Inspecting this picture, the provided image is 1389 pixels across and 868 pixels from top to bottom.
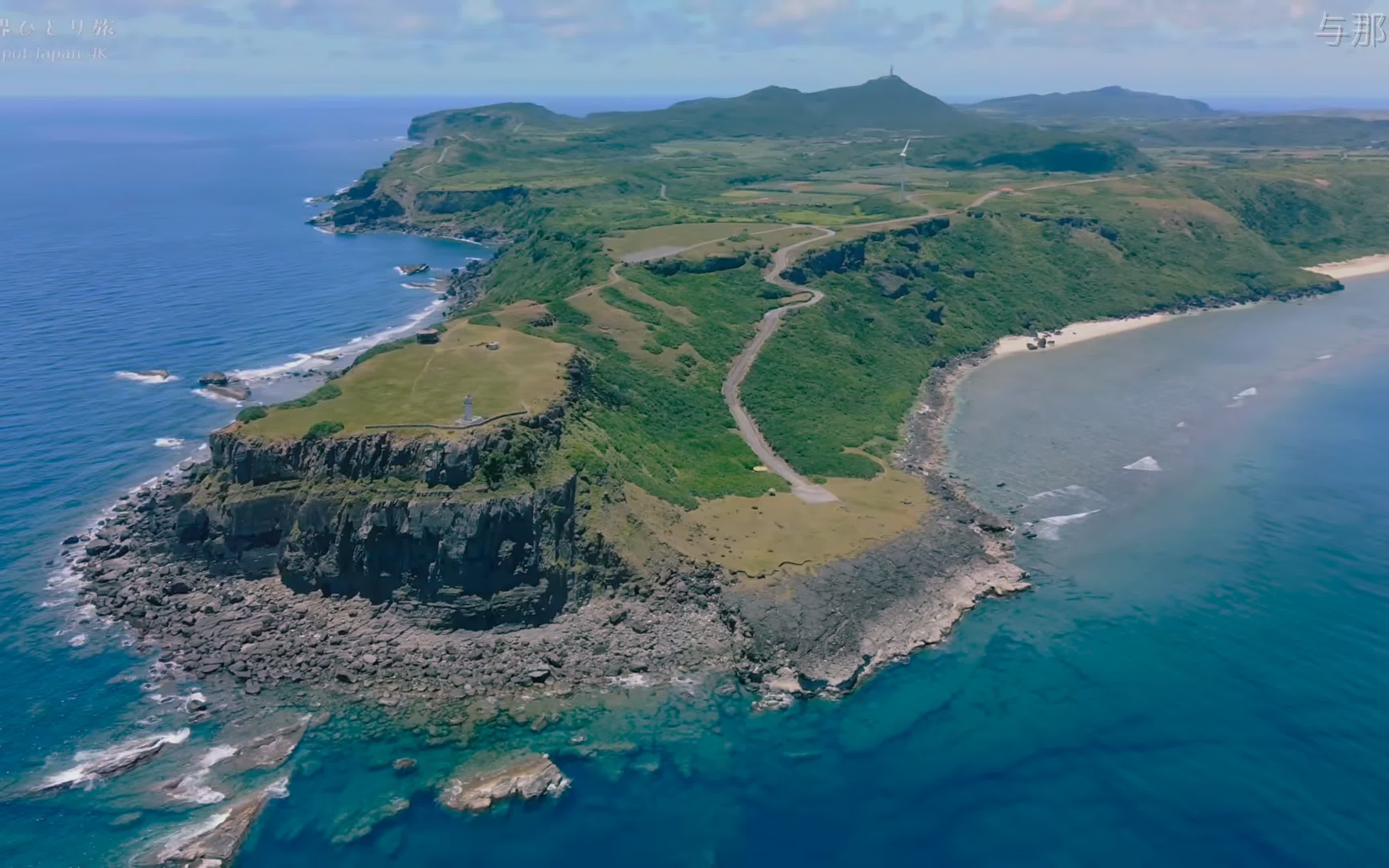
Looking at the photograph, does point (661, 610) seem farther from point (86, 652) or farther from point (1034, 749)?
point (86, 652)

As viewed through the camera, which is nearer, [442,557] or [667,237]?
[442,557]

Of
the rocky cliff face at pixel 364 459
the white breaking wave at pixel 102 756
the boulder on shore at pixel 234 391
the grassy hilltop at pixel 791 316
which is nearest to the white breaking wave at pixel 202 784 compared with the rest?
the white breaking wave at pixel 102 756

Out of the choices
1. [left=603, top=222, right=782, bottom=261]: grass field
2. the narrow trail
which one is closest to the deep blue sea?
the narrow trail

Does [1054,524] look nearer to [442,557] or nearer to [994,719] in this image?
[994,719]

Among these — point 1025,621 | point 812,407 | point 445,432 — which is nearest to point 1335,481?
point 1025,621

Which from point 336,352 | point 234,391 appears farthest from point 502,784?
point 336,352

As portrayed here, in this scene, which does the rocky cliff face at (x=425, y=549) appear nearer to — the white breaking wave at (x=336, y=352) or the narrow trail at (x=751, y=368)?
the narrow trail at (x=751, y=368)
